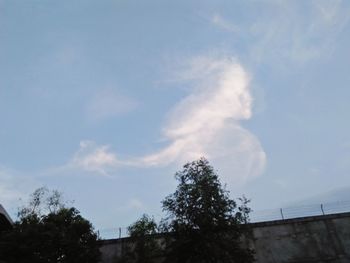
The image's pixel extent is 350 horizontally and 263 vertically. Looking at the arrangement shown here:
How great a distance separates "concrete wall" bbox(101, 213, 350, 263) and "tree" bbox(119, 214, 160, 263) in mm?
1888

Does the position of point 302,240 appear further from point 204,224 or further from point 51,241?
point 51,241

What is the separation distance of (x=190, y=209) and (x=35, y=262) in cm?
913

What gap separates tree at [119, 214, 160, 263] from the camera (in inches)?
768

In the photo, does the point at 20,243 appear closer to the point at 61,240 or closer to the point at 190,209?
the point at 61,240

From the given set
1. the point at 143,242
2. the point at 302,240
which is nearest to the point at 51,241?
the point at 143,242

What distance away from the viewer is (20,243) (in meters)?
18.7

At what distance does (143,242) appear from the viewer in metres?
20.0

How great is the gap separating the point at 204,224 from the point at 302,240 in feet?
29.5

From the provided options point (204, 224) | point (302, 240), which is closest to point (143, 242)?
point (204, 224)

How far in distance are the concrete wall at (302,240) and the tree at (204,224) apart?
419cm

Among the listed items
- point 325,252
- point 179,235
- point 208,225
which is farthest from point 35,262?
point 325,252

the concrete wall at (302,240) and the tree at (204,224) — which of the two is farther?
the concrete wall at (302,240)

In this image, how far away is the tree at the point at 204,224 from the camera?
54.6 feet

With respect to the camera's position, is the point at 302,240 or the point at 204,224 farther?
the point at 302,240
